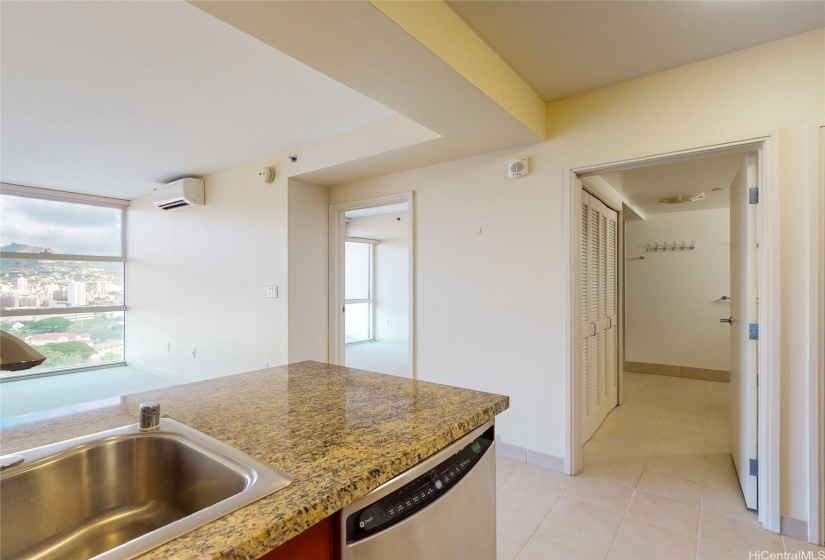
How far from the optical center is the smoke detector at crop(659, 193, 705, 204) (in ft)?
13.8

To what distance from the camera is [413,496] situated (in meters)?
0.85

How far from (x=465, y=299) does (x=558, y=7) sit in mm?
1861

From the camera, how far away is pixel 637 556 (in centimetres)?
174

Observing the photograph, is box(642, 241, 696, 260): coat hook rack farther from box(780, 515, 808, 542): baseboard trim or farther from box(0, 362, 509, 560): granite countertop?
box(0, 362, 509, 560): granite countertop

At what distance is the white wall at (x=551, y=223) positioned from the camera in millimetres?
1858

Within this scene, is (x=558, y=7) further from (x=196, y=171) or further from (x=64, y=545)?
(x=196, y=171)

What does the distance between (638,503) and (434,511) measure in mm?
1894

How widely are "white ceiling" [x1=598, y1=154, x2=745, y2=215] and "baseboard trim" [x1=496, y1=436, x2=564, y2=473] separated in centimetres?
201

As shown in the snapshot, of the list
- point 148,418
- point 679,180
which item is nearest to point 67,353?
point 148,418

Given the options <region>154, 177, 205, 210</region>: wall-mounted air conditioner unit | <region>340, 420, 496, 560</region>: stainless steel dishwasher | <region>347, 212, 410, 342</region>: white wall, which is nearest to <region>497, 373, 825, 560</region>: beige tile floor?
<region>340, 420, 496, 560</region>: stainless steel dishwasher

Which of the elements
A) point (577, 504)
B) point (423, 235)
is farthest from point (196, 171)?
point (577, 504)

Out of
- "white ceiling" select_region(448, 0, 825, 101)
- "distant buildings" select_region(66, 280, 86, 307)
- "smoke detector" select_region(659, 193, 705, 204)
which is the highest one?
"white ceiling" select_region(448, 0, 825, 101)

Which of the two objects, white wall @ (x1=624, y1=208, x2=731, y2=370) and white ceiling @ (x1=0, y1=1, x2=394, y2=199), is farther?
white wall @ (x1=624, y1=208, x2=731, y2=370)

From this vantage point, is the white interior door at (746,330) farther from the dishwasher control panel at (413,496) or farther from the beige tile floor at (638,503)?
the dishwasher control panel at (413,496)
